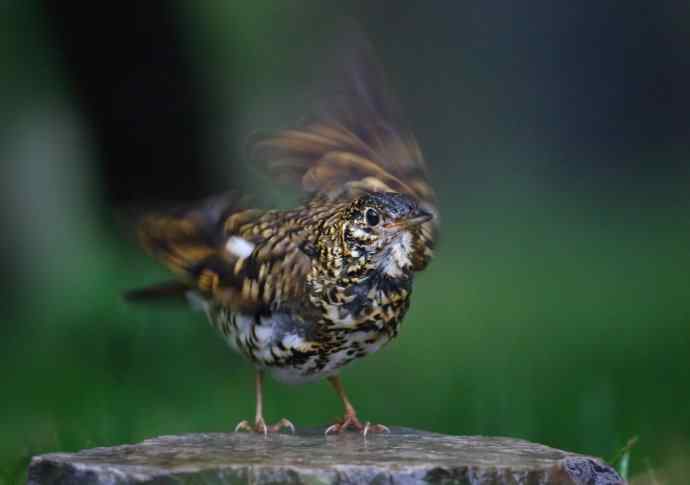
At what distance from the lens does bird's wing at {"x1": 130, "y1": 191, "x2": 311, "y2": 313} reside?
438 cm

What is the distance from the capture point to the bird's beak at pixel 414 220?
13.4ft

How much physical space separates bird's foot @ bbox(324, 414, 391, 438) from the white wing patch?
0.70 meters

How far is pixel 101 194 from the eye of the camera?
Result: 30.6ft

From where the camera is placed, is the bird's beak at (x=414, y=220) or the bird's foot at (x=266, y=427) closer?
the bird's beak at (x=414, y=220)

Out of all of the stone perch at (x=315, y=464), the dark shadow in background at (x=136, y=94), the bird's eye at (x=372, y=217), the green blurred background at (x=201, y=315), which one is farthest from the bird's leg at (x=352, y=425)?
the dark shadow in background at (x=136, y=94)

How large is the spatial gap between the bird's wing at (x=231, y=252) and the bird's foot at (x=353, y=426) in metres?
0.58

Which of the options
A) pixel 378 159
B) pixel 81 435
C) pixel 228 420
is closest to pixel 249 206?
pixel 378 159

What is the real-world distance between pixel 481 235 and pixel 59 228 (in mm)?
7074

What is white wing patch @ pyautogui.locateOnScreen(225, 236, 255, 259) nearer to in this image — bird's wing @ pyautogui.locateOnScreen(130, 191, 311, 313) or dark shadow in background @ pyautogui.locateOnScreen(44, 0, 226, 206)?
bird's wing @ pyautogui.locateOnScreen(130, 191, 311, 313)

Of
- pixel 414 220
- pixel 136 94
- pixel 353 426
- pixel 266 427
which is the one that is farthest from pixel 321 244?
pixel 136 94

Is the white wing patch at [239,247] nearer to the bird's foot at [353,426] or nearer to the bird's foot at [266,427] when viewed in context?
the bird's foot at [266,427]

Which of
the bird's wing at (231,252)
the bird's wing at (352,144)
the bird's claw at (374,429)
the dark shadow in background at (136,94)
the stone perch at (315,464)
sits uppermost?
the dark shadow in background at (136,94)

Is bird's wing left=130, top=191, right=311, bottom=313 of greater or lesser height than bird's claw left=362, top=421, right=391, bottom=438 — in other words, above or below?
above

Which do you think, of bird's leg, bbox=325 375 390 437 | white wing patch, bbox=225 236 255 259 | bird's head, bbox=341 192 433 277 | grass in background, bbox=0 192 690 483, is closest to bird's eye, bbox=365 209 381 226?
bird's head, bbox=341 192 433 277
